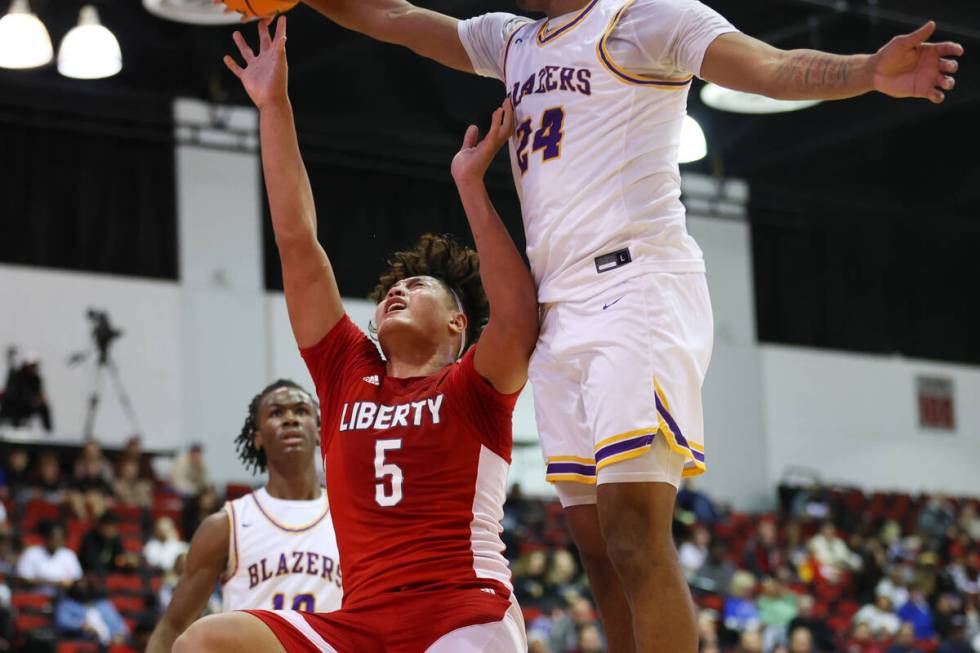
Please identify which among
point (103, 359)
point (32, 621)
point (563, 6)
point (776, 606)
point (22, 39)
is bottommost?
point (32, 621)

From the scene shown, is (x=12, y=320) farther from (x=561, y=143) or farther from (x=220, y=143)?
(x=561, y=143)

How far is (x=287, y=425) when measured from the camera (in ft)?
21.0

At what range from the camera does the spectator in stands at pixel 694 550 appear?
19281 mm

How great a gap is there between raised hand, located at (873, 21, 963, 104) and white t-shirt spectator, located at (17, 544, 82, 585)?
11.7 meters

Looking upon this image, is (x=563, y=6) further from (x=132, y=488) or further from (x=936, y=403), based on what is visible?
(x=936, y=403)

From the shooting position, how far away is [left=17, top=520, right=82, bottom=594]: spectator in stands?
546 inches

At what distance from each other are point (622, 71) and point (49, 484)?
1413cm

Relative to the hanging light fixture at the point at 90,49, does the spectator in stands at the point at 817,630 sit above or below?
below

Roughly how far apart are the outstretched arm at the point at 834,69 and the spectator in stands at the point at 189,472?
15401 millimetres

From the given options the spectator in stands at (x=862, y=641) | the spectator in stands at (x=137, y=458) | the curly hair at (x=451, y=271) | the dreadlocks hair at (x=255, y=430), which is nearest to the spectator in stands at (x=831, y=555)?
the spectator in stands at (x=862, y=641)

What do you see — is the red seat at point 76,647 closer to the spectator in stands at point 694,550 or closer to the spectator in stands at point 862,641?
the spectator in stands at point 862,641

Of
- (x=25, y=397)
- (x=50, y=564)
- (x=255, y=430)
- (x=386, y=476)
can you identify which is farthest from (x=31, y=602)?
(x=386, y=476)

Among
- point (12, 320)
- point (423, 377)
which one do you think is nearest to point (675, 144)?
point (423, 377)

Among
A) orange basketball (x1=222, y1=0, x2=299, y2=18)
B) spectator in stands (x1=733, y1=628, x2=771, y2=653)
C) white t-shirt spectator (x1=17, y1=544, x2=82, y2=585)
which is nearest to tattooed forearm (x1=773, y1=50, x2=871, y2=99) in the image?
orange basketball (x1=222, y1=0, x2=299, y2=18)
